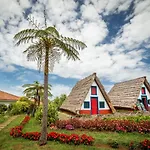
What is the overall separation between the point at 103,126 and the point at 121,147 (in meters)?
3.24

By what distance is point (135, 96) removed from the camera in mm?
22453

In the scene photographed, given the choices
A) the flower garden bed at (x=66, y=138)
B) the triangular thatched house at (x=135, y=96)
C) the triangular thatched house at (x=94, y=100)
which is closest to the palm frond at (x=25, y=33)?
the flower garden bed at (x=66, y=138)

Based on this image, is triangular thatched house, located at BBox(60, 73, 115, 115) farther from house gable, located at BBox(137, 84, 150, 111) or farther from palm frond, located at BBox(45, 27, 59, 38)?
palm frond, located at BBox(45, 27, 59, 38)

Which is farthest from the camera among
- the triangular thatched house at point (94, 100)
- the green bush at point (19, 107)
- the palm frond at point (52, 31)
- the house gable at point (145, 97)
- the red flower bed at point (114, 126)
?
the green bush at point (19, 107)

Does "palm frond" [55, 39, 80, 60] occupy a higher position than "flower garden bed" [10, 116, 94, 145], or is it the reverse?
"palm frond" [55, 39, 80, 60]

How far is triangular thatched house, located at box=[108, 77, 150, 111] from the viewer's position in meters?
22.2

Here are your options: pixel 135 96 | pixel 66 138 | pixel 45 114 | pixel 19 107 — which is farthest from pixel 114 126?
pixel 19 107

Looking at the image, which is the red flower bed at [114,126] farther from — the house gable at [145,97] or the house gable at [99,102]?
the house gable at [145,97]

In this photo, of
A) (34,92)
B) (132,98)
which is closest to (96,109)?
(132,98)

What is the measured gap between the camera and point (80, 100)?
62.2 feet

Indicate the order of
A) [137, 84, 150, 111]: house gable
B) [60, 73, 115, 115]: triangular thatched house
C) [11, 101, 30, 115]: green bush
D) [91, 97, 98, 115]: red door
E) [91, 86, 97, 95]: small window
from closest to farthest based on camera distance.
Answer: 1. [60, 73, 115, 115]: triangular thatched house
2. [91, 97, 98, 115]: red door
3. [91, 86, 97, 95]: small window
4. [137, 84, 150, 111]: house gable
5. [11, 101, 30, 115]: green bush

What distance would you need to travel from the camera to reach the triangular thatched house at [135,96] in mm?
22156

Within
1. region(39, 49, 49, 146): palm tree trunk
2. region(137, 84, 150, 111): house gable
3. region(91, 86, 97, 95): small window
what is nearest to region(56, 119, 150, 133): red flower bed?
region(39, 49, 49, 146): palm tree trunk

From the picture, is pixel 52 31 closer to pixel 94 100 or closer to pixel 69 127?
pixel 69 127
